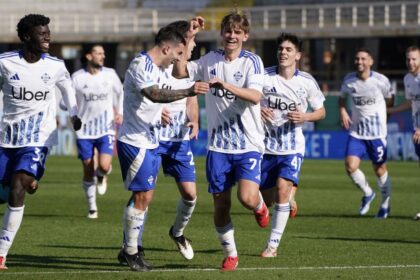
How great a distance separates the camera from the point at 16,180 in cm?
1188

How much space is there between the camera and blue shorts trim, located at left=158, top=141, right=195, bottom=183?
1298cm

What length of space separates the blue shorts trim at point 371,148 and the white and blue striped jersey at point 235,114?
7.30m

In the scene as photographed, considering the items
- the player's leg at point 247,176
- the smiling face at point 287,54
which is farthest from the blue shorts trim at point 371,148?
the player's leg at point 247,176

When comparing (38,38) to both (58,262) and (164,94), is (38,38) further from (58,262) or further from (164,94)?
(58,262)

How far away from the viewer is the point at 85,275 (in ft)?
37.3

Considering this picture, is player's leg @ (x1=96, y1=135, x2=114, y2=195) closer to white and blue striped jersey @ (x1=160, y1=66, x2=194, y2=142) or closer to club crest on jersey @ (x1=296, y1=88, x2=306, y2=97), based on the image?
white and blue striped jersey @ (x1=160, y1=66, x2=194, y2=142)

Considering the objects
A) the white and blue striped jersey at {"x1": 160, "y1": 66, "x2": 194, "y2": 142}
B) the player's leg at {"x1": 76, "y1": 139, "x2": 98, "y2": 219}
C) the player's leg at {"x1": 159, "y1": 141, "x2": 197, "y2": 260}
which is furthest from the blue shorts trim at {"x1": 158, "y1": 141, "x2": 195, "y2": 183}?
the player's leg at {"x1": 76, "y1": 139, "x2": 98, "y2": 219}

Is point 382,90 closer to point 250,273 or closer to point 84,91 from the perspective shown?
point 84,91

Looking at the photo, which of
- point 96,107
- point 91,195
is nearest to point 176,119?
point 91,195

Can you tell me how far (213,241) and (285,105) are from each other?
2190 mm

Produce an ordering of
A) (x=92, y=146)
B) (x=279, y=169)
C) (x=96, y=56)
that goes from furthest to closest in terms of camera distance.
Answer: (x=96, y=56) < (x=92, y=146) < (x=279, y=169)

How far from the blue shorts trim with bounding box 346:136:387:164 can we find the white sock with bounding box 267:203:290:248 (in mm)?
5706

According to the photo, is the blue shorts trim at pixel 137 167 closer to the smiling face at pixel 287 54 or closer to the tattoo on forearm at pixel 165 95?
the tattoo on forearm at pixel 165 95

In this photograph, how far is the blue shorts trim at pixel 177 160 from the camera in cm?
1298
